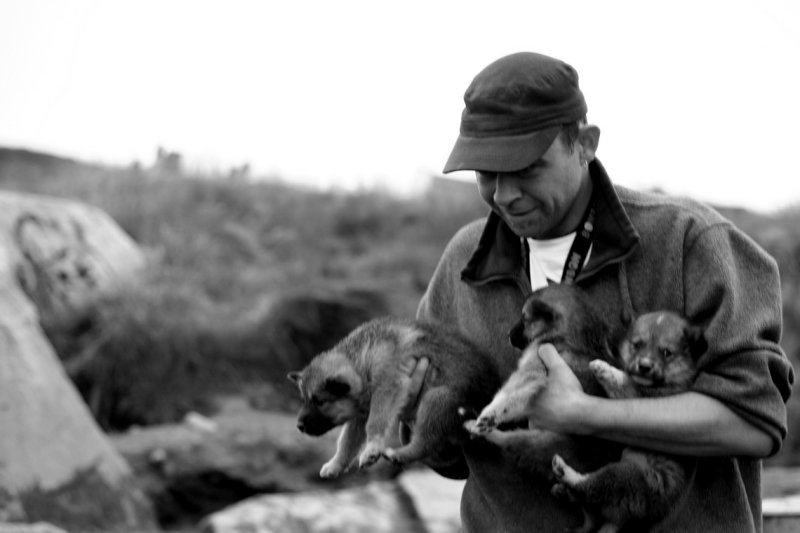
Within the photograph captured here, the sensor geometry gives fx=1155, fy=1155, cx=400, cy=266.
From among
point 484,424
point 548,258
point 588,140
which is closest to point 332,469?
point 484,424

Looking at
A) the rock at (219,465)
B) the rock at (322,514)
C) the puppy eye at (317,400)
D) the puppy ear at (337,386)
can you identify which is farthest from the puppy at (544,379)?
the rock at (219,465)

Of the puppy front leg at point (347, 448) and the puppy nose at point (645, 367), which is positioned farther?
the puppy front leg at point (347, 448)

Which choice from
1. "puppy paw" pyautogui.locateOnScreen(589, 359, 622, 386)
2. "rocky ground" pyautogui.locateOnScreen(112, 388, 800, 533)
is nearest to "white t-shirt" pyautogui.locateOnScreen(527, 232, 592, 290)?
"puppy paw" pyautogui.locateOnScreen(589, 359, 622, 386)

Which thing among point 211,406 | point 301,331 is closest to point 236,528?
point 211,406

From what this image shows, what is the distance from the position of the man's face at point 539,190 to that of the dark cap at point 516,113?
0.33ft

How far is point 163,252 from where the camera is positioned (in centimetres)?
1784

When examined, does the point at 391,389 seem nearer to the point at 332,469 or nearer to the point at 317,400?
the point at 317,400

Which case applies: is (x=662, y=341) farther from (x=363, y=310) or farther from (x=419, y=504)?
(x=363, y=310)

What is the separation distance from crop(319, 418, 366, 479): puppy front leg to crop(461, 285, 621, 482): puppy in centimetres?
98

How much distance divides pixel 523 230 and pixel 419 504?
6.82 metres

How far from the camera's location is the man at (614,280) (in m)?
4.42

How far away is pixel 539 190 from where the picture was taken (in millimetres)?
4762

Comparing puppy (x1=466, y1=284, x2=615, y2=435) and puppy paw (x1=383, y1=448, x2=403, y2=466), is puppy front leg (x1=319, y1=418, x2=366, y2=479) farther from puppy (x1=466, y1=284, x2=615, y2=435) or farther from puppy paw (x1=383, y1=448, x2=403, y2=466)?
puppy (x1=466, y1=284, x2=615, y2=435)

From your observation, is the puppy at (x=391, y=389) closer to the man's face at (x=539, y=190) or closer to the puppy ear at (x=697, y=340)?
the man's face at (x=539, y=190)
